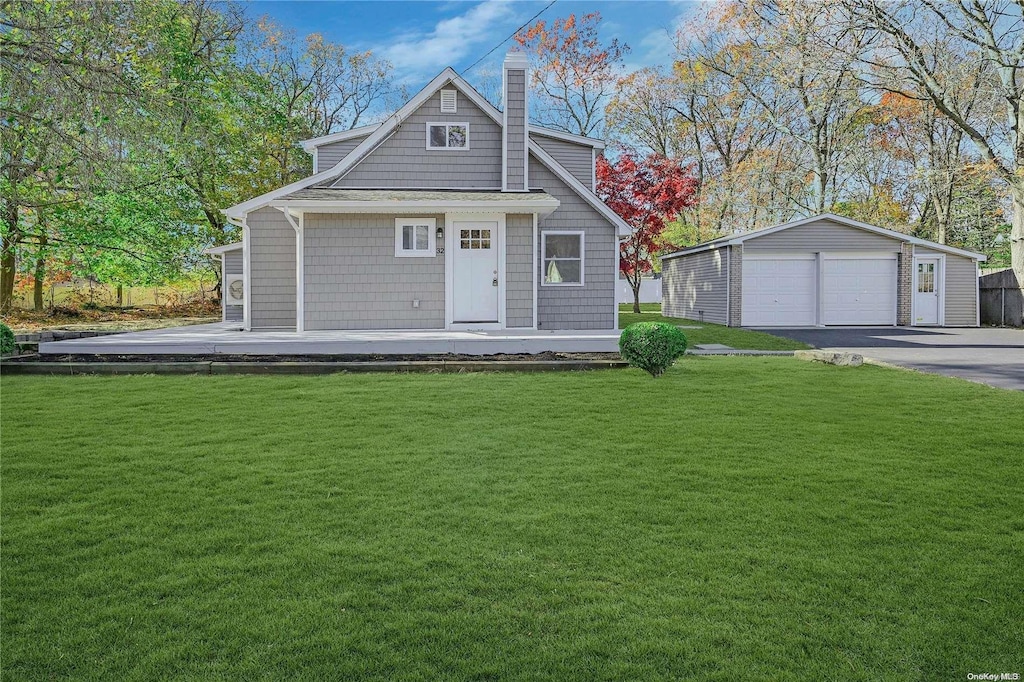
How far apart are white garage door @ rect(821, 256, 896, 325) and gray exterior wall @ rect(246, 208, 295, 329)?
17.1 metres

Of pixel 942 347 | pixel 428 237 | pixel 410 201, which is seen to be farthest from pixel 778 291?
pixel 410 201

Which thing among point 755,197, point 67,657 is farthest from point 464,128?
point 755,197

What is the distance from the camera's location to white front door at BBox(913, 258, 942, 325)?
2278 centimetres

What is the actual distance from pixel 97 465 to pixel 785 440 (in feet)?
18.5

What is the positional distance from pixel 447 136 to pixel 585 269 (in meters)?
4.23

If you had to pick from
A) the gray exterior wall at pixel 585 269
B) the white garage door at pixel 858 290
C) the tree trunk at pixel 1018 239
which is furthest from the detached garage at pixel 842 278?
the gray exterior wall at pixel 585 269

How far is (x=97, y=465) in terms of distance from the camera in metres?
5.07

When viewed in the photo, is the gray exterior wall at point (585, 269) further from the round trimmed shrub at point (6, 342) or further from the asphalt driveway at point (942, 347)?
the round trimmed shrub at point (6, 342)

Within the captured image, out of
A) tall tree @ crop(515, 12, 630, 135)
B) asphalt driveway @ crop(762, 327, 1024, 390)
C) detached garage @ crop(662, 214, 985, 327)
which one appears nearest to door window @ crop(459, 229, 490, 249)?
asphalt driveway @ crop(762, 327, 1024, 390)

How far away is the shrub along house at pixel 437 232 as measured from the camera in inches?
525

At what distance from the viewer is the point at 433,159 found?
14.8 meters

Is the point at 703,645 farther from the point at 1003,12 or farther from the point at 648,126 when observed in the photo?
the point at 648,126

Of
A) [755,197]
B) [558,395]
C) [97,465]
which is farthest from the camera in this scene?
[755,197]

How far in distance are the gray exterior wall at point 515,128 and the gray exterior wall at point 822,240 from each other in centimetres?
1097
